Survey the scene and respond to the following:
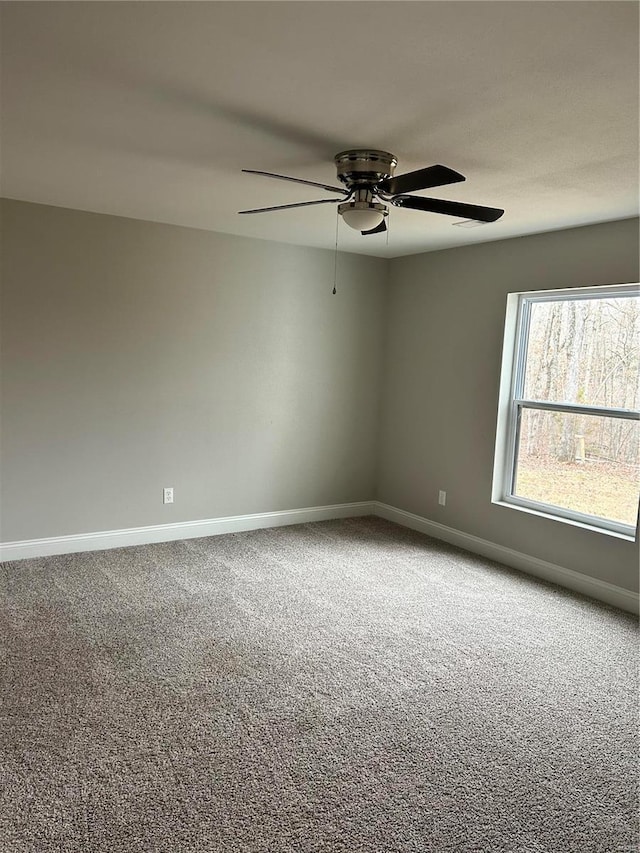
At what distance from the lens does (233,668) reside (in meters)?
3.12

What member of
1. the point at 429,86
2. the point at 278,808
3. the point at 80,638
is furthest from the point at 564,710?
the point at 429,86

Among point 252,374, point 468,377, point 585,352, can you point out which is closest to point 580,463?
point 585,352

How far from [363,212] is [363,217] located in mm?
31

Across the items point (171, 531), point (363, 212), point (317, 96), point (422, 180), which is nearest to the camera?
point (317, 96)

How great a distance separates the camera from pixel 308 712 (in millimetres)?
2766

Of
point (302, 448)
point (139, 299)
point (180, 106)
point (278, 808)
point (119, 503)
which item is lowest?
point (278, 808)

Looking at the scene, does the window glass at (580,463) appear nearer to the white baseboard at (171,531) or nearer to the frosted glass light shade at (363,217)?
the white baseboard at (171,531)

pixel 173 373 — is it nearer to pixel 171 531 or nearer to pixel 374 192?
pixel 171 531

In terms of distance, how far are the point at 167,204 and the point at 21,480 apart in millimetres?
2047

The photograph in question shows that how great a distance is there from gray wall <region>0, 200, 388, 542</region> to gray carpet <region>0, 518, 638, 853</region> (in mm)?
675

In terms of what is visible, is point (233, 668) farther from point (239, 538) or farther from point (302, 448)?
point (302, 448)

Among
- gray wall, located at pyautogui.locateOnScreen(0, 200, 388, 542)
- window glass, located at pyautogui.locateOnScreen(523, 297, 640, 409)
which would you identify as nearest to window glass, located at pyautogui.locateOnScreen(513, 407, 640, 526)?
window glass, located at pyautogui.locateOnScreen(523, 297, 640, 409)

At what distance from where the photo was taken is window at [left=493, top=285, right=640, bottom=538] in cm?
414

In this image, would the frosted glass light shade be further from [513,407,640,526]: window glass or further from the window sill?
the window sill
